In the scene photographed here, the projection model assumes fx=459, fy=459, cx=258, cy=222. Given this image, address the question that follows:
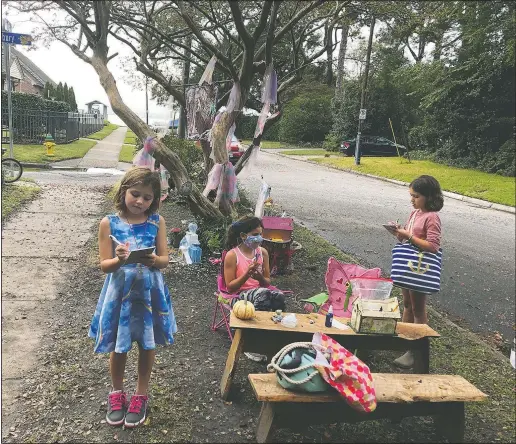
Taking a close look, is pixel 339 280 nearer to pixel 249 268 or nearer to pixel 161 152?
pixel 249 268

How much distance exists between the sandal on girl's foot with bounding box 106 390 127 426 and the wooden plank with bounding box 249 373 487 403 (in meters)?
0.64

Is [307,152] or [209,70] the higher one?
A: [209,70]

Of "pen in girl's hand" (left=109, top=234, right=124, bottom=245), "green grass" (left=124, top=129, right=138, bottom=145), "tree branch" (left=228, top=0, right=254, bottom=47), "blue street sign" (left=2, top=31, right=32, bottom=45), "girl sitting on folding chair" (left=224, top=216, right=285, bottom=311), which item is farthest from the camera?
"green grass" (left=124, top=129, right=138, bottom=145)

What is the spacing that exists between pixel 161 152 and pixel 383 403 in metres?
3.58

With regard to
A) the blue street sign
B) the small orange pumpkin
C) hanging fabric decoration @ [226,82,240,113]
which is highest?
the blue street sign

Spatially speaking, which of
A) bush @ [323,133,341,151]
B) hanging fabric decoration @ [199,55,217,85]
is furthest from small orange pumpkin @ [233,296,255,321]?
bush @ [323,133,341,151]

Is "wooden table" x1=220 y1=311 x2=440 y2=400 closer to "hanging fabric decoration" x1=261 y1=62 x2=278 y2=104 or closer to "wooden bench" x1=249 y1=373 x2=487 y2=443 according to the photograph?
"wooden bench" x1=249 y1=373 x2=487 y2=443

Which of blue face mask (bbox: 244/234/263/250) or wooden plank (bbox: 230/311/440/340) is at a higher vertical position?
blue face mask (bbox: 244/234/263/250)

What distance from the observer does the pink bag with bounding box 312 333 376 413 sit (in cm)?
183

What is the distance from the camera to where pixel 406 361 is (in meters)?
2.91

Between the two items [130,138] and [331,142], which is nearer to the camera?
[130,138]

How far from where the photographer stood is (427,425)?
2287 millimetres

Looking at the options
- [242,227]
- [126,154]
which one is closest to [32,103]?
[126,154]

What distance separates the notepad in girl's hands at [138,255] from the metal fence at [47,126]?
13.8m
